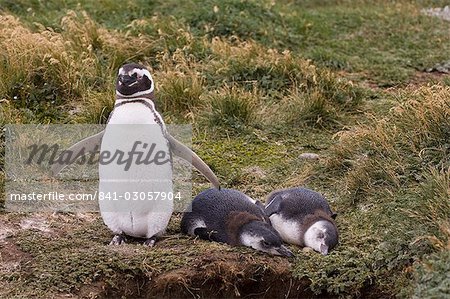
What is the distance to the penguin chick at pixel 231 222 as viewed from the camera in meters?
6.03

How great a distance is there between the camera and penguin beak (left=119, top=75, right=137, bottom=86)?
6.17 m

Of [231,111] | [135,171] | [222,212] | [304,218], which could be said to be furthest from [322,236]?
[231,111]

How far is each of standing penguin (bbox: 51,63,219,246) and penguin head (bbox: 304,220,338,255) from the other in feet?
3.06

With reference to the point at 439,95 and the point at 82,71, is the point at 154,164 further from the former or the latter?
the point at 82,71

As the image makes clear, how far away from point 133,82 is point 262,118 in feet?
9.27

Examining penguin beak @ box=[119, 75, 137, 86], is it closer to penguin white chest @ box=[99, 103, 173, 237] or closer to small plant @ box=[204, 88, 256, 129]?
penguin white chest @ box=[99, 103, 173, 237]

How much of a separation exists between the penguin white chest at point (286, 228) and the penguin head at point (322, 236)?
0.34ft

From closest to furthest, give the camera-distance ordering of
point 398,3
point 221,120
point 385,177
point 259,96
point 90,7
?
point 385,177 → point 221,120 → point 259,96 → point 90,7 → point 398,3

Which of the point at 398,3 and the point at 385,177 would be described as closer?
the point at 385,177

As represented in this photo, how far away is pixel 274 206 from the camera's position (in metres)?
6.70

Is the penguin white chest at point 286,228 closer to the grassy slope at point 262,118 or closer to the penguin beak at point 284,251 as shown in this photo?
the grassy slope at point 262,118

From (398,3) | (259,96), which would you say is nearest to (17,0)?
(259,96)

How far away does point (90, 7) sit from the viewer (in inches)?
468

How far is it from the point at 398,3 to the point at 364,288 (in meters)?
8.84
